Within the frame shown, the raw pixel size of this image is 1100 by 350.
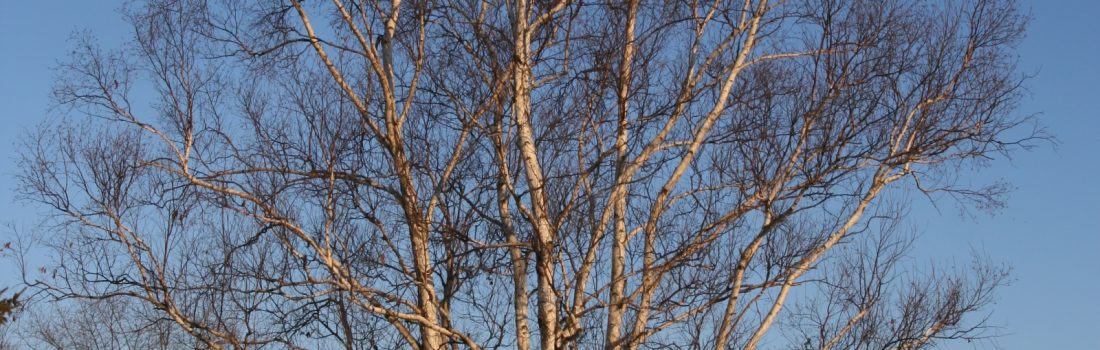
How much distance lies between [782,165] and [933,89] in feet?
5.21

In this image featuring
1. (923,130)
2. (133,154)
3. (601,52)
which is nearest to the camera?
(601,52)

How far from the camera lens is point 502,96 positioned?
907 cm

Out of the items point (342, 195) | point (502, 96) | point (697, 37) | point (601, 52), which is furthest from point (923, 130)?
point (342, 195)

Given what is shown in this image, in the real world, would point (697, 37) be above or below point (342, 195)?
above

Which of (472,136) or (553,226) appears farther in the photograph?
(472,136)

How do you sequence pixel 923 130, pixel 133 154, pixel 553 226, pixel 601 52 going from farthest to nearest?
1. pixel 133 154
2. pixel 923 130
3. pixel 601 52
4. pixel 553 226

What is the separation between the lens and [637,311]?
29.5 feet

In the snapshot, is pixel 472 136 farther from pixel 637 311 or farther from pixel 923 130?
pixel 923 130

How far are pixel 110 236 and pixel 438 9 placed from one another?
3.25 metres

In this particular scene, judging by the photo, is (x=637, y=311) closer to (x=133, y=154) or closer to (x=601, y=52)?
(x=601, y=52)

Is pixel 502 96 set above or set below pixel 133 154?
below

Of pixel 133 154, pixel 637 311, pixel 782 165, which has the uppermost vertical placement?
pixel 133 154

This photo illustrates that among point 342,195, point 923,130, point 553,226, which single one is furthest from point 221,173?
point 923,130

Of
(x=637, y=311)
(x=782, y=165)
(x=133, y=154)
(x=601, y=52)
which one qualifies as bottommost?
(x=637, y=311)
